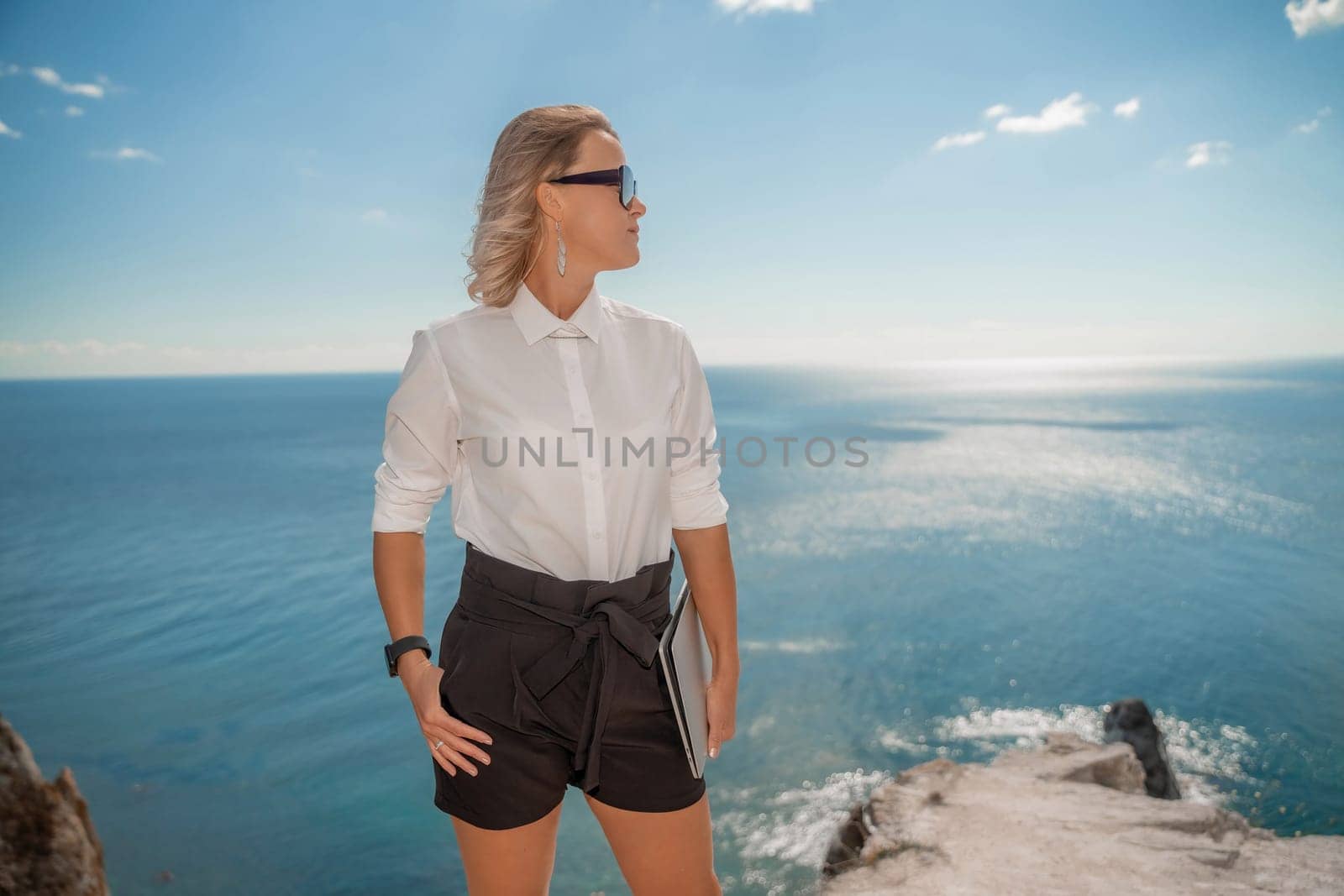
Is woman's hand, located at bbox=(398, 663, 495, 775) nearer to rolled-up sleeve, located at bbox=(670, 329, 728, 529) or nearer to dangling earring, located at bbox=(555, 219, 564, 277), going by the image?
rolled-up sleeve, located at bbox=(670, 329, 728, 529)

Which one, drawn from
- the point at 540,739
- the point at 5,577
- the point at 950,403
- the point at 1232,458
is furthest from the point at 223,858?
the point at 950,403

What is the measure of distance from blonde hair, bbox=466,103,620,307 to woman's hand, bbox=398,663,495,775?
933mm

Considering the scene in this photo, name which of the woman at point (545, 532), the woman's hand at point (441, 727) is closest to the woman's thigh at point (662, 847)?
the woman at point (545, 532)

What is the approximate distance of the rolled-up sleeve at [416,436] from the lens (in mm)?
1896

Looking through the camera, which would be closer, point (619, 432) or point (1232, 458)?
point (619, 432)

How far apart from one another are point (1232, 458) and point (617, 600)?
6811 centimetres

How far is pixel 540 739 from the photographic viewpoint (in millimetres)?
1891

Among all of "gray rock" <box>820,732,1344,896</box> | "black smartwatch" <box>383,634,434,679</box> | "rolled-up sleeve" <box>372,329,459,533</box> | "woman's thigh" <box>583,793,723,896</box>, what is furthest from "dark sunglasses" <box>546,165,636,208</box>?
"gray rock" <box>820,732,1344,896</box>

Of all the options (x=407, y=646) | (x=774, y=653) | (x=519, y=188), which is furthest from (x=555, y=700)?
(x=774, y=653)

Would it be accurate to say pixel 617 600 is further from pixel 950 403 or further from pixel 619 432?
pixel 950 403

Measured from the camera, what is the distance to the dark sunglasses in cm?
194

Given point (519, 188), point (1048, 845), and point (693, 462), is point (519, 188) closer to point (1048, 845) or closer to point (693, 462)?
point (693, 462)

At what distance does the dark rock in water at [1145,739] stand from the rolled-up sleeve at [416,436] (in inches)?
442

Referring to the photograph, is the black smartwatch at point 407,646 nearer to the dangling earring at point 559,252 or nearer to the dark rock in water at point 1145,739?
the dangling earring at point 559,252
